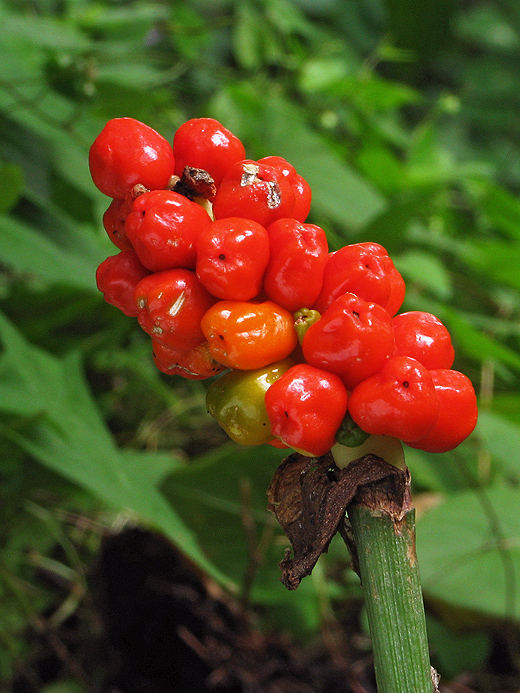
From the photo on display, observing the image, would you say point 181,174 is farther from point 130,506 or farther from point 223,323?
point 130,506

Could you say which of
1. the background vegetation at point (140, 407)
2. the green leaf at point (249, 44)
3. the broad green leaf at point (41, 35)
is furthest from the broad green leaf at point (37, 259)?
the green leaf at point (249, 44)

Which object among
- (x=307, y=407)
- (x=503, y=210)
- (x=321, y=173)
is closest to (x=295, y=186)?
(x=307, y=407)

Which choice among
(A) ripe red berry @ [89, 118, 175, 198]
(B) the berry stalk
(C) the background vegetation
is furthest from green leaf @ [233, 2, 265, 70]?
(B) the berry stalk

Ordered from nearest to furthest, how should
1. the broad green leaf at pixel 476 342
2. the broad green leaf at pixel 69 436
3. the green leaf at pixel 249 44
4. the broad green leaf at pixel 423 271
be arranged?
the broad green leaf at pixel 69 436 < the broad green leaf at pixel 476 342 < the broad green leaf at pixel 423 271 < the green leaf at pixel 249 44

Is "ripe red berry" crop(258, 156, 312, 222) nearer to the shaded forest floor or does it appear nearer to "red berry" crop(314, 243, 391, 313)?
"red berry" crop(314, 243, 391, 313)

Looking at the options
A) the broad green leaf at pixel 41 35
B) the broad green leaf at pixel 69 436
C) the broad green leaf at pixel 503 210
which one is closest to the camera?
the broad green leaf at pixel 69 436

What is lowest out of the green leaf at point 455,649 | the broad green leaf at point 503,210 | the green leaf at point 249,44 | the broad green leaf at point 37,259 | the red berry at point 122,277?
the green leaf at point 455,649

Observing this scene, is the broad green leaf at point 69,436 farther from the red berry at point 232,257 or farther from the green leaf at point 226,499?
the red berry at point 232,257
